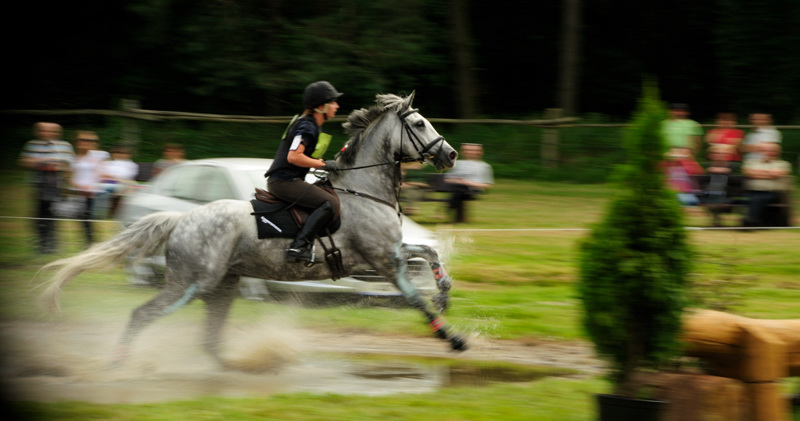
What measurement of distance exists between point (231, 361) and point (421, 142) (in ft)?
8.52

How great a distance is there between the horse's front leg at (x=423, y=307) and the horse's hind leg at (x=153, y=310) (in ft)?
5.85

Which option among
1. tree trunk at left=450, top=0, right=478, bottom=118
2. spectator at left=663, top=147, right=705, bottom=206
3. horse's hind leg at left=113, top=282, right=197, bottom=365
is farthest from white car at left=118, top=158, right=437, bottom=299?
tree trunk at left=450, top=0, right=478, bottom=118

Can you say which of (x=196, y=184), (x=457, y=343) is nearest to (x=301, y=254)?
(x=457, y=343)

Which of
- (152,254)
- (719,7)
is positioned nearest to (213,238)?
(152,254)

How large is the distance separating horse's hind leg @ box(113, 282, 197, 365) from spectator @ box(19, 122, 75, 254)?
562 centimetres

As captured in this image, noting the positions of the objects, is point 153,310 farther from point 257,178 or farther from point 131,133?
point 131,133

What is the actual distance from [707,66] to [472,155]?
59.2ft

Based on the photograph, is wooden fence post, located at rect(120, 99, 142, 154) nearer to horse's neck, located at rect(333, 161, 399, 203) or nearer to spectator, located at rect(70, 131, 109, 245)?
spectator, located at rect(70, 131, 109, 245)

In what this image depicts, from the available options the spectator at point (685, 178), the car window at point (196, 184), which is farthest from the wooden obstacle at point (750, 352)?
the spectator at point (685, 178)

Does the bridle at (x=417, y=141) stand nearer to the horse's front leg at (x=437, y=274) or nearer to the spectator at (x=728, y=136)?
the horse's front leg at (x=437, y=274)

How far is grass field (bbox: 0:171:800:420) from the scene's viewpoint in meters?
6.29

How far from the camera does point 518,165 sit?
845 inches

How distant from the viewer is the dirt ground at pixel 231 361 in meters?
7.06

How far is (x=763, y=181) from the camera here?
1382 centimetres
